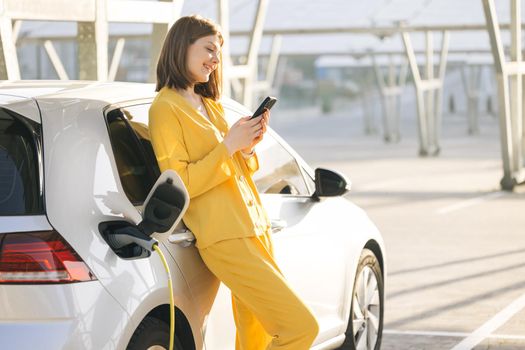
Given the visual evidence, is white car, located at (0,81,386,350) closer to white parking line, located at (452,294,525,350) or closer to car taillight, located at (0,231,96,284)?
car taillight, located at (0,231,96,284)

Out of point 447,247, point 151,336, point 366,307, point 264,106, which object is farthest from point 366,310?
point 447,247

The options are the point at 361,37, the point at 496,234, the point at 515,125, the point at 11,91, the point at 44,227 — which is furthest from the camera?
the point at 361,37

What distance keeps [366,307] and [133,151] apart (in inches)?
86.9

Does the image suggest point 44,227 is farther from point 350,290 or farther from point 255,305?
point 350,290

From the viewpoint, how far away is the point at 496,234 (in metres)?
14.4

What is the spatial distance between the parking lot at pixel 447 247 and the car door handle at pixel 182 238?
2955 millimetres

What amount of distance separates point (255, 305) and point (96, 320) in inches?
32.7

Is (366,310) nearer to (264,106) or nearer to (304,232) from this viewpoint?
(304,232)

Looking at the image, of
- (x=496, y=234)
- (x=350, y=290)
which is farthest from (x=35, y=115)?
(x=496, y=234)

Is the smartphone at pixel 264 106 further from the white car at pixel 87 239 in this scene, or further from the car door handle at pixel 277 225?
the car door handle at pixel 277 225

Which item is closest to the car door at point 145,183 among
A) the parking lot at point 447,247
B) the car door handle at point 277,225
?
the car door handle at point 277,225

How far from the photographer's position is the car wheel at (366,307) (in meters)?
6.71

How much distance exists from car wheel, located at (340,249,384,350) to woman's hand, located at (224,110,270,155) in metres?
1.86

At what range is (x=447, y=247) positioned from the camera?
1323 centimetres
